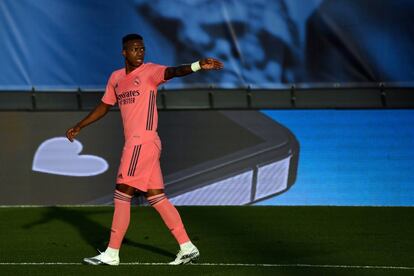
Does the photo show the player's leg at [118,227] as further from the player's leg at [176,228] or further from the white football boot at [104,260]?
the player's leg at [176,228]

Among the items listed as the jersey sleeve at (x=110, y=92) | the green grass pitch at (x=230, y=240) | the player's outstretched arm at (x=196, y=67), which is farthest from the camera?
the jersey sleeve at (x=110, y=92)

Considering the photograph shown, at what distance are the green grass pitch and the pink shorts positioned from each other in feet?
2.20

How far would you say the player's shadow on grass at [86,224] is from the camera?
10867 millimetres

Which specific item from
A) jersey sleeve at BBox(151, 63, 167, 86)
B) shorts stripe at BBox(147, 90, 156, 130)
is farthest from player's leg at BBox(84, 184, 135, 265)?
jersey sleeve at BBox(151, 63, 167, 86)

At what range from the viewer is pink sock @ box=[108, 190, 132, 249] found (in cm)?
943

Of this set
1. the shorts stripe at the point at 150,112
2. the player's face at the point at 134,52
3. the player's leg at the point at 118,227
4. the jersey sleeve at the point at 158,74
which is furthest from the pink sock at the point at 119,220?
the player's face at the point at 134,52

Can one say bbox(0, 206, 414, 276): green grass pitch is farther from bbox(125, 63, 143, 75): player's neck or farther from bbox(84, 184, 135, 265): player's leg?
bbox(125, 63, 143, 75): player's neck

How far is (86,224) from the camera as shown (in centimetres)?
1262

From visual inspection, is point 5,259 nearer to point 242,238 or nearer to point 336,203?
point 242,238

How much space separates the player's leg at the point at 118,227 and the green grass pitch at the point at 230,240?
9cm

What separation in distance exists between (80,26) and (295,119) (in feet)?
10.7

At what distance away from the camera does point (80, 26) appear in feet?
50.3

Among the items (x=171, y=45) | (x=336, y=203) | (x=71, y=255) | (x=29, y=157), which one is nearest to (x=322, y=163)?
(x=336, y=203)

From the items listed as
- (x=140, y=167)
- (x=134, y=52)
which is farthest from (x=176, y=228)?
(x=134, y=52)
